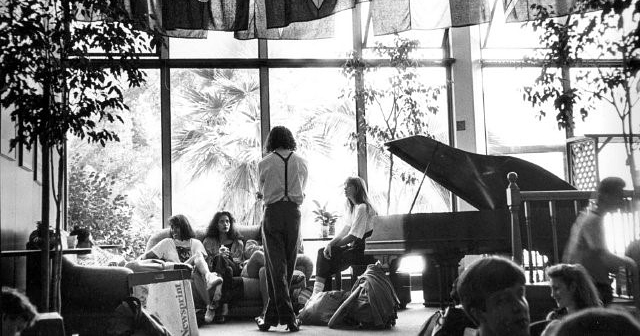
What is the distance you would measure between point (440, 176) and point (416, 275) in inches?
161

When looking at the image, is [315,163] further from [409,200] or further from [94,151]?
[94,151]

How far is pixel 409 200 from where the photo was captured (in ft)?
31.1

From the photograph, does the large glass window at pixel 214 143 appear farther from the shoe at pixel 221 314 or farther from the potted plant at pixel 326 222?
the shoe at pixel 221 314

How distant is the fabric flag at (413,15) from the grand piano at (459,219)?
11.9 ft

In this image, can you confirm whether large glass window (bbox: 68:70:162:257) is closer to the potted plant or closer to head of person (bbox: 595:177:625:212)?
the potted plant

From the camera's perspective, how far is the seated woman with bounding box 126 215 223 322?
6.70m

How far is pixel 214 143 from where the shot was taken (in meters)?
9.23

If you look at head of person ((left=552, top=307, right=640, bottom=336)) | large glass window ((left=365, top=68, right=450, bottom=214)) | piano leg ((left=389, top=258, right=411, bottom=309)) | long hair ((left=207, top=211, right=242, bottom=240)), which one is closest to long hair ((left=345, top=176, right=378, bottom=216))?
piano leg ((left=389, top=258, right=411, bottom=309))

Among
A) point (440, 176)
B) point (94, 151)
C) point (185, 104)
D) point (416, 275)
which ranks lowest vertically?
point (416, 275)

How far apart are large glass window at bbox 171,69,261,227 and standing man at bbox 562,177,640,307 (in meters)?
5.03

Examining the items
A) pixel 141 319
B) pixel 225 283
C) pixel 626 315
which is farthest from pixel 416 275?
pixel 626 315

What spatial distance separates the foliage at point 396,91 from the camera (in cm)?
879

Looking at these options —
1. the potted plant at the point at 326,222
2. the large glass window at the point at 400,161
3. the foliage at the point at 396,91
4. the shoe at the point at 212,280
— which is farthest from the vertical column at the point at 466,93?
the shoe at the point at 212,280

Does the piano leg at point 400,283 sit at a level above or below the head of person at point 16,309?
below
